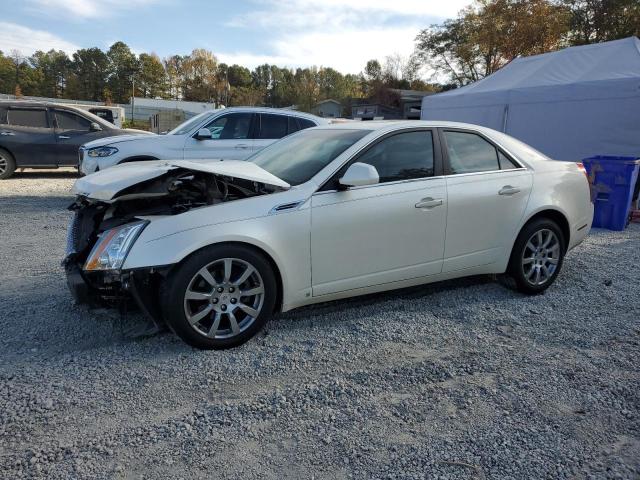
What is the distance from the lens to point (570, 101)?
38.3ft

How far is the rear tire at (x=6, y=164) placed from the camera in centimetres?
1137

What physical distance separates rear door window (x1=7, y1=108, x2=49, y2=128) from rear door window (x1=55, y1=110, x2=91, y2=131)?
0.28 metres

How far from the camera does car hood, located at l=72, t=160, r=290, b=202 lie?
3.48 m

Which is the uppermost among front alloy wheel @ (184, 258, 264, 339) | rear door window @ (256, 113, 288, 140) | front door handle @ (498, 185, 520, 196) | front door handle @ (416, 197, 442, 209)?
rear door window @ (256, 113, 288, 140)

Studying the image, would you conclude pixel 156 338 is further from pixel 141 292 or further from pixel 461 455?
pixel 461 455

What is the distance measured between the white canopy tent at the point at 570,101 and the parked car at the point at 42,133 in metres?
9.07

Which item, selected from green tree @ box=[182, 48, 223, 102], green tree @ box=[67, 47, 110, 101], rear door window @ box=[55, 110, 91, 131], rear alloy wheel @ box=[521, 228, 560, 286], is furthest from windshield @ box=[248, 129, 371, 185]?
green tree @ box=[67, 47, 110, 101]

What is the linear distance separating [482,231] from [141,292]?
2776 mm

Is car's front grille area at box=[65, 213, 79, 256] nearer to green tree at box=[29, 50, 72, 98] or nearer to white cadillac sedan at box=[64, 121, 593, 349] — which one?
white cadillac sedan at box=[64, 121, 593, 349]

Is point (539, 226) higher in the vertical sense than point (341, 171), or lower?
lower

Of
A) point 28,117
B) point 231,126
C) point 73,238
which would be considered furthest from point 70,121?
point 73,238

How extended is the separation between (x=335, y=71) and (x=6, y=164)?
344 feet

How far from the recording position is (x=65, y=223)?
23.9ft

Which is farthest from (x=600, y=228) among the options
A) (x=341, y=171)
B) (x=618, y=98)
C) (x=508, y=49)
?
(x=508, y=49)
